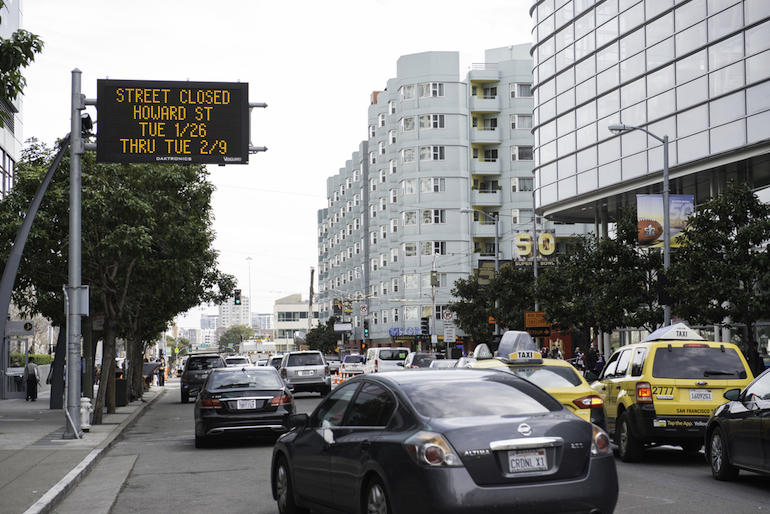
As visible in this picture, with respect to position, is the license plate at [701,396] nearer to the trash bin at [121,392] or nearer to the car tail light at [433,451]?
the car tail light at [433,451]

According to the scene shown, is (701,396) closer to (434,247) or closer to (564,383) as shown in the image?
(564,383)

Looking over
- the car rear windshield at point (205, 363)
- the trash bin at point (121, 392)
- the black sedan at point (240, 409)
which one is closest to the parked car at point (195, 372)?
the car rear windshield at point (205, 363)

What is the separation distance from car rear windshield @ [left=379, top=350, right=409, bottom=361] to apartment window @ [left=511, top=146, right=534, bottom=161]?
44.9 metres

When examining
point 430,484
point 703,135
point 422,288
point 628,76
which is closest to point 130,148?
point 430,484

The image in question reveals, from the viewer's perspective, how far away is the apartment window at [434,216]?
80625 millimetres

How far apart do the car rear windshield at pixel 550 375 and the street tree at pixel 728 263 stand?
1147 centimetres

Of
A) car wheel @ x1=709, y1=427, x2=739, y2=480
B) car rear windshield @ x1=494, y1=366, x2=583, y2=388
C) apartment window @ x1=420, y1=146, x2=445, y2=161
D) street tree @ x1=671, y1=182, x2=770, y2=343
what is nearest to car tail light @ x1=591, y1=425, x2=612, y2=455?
car wheel @ x1=709, y1=427, x2=739, y2=480

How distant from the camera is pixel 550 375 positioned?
43.1ft

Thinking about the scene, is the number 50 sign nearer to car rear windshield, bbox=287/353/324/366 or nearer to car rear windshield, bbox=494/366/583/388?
car rear windshield, bbox=287/353/324/366

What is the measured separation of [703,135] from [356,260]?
224 ft

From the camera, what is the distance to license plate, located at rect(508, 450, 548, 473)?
6535mm

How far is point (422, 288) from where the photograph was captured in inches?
3191

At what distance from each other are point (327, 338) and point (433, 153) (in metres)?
30.6

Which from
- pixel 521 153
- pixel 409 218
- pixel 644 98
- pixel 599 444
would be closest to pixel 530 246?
pixel 644 98
